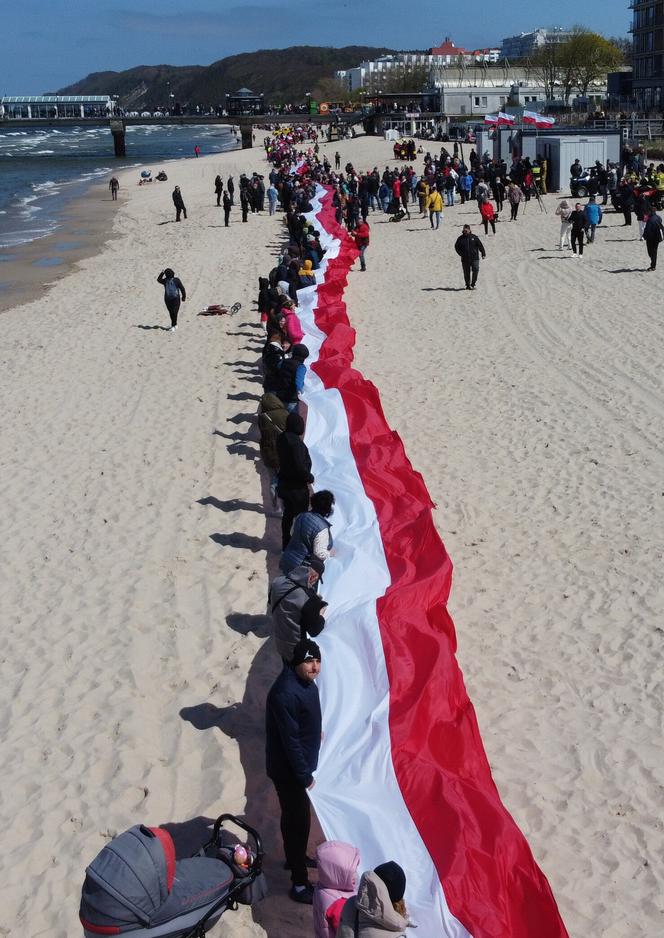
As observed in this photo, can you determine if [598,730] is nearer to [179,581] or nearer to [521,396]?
[179,581]

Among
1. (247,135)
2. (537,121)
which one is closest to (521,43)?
(247,135)

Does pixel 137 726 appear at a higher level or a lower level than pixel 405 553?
lower

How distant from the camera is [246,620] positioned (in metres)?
7.51

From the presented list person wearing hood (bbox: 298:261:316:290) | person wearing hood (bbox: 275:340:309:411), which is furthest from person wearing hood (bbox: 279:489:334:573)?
person wearing hood (bbox: 298:261:316:290)

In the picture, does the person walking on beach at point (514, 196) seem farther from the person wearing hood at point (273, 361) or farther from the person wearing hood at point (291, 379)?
the person wearing hood at point (291, 379)

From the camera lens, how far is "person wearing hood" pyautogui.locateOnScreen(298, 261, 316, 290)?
16.8m

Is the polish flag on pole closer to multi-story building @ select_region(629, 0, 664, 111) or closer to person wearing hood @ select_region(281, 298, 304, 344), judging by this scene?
person wearing hood @ select_region(281, 298, 304, 344)

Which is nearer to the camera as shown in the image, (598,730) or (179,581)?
(598,730)

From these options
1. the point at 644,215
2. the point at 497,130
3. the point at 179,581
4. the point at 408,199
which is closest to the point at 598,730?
the point at 179,581

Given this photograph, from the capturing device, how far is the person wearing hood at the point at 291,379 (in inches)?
372

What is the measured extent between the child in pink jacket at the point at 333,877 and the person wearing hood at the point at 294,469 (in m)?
3.79

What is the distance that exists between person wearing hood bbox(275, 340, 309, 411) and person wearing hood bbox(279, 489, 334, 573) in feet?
8.64

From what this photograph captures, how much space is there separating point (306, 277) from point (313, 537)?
1062 centimetres

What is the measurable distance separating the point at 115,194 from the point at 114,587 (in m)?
41.8
